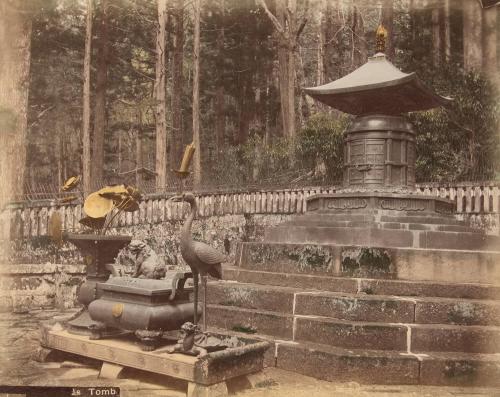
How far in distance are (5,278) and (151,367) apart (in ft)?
21.8

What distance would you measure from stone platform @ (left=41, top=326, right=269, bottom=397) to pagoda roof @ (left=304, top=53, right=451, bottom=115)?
6064 millimetres

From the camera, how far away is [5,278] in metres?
11.2

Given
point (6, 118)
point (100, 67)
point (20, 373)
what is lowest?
point (20, 373)

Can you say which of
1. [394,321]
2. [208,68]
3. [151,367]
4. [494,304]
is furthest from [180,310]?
[208,68]

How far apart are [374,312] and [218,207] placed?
43.4 ft

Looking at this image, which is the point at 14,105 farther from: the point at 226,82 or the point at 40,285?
the point at 226,82

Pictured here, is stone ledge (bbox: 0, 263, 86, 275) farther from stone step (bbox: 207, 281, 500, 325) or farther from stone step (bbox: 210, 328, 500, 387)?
stone step (bbox: 210, 328, 500, 387)

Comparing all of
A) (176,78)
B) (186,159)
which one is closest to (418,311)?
(186,159)

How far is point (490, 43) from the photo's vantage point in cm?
1756

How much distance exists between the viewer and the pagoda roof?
10359mm

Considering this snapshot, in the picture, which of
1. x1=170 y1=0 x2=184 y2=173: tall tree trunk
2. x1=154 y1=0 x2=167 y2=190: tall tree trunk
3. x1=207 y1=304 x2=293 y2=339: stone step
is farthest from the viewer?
x1=170 y1=0 x2=184 y2=173: tall tree trunk

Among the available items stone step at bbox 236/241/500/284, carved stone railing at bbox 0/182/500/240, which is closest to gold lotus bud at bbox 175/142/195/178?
stone step at bbox 236/241/500/284

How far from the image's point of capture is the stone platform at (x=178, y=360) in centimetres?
551

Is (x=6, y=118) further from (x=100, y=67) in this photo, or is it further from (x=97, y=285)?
(x=100, y=67)
